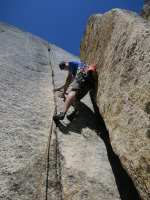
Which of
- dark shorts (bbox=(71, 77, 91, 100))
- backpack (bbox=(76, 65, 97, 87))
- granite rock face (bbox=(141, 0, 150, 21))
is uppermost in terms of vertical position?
granite rock face (bbox=(141, 0, 150, 21))

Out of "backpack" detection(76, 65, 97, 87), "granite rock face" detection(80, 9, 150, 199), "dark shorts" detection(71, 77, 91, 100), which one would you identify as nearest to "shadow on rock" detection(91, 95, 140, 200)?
"granite rock face" detection(80, 9, 150, 199)

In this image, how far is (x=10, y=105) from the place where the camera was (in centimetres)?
450

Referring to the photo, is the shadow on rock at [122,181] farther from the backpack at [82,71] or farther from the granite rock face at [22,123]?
the backpack at [82,71]

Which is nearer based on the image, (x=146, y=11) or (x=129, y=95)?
(x=129, y=95)

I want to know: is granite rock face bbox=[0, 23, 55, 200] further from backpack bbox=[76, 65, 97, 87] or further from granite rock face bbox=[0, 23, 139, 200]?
backpack bbox=[76, 65, 97, 87]

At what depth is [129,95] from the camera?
10.5 ft

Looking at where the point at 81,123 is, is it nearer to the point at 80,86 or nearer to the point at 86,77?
the point at 80,86

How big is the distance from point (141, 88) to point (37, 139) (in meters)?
1.96

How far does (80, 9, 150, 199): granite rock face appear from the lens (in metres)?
2.72

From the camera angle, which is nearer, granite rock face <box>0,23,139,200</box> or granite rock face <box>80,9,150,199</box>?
granite rock face <box>80,9,150,199</box>

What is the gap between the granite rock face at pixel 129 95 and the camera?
272 centimetres

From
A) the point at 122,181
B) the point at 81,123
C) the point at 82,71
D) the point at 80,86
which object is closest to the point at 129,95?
the point at 122,181

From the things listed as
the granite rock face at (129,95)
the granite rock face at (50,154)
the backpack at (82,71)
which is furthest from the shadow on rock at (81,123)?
the backpack at (82,71)

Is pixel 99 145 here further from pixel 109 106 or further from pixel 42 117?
pixel 42 117
